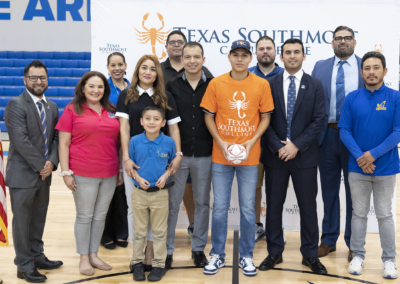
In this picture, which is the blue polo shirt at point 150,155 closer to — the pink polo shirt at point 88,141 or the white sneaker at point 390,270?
the pink polo shirt at point 88,141

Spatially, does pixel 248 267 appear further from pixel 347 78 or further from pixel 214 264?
pixel 347 78

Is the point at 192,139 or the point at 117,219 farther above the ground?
the point at 192,139

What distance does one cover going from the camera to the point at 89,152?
276 centimetres

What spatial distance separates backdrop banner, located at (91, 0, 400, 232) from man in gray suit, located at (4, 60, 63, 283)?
4.37 ft

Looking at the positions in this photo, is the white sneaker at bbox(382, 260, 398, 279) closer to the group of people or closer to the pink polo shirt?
the group of people

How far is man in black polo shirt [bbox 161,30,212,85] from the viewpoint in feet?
11.7

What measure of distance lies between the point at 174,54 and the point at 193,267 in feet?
6.26

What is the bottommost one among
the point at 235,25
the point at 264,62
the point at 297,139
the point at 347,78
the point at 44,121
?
the point at 297,139

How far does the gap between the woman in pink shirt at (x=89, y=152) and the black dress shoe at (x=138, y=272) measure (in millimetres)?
351

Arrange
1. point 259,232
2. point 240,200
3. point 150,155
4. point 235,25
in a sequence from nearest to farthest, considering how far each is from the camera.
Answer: point 150,155, point 240,200, point 259,232, point 235,25

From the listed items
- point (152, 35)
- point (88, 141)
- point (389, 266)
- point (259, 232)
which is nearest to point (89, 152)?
point (88, 141)

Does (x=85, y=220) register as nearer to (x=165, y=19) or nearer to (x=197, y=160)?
(x=197, y=160)

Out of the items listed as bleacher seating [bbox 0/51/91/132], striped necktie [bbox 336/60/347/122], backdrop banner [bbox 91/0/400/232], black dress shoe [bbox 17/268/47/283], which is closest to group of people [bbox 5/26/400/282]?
black dress shoe [bbox 17/268/47/283]

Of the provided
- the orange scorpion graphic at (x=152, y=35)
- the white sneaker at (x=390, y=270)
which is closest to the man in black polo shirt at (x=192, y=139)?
the orange scorpion graphic at (x=152, y=35)
